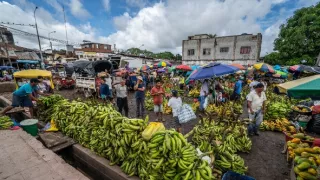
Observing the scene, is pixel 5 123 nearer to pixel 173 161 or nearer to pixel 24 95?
pixel 24 95

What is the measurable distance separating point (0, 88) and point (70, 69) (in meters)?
6.33

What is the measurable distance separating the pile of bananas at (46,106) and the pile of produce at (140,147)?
2.66 meters

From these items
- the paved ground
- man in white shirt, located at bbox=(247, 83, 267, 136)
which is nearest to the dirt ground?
man in white shirt, located at bbox=(247, 83, 267, 136)

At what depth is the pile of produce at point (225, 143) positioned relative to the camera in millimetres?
3527

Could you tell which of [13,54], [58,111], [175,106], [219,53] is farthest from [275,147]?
[13,54]

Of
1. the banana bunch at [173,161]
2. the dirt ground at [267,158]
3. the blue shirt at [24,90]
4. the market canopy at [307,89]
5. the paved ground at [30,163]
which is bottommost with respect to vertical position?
the dirt ground at [267,158]

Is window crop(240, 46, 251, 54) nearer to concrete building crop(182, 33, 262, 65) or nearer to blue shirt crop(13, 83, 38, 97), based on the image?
concrete building crop(182, 33, 262, 65)

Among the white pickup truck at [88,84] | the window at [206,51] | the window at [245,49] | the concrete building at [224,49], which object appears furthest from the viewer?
the window at [206,51]

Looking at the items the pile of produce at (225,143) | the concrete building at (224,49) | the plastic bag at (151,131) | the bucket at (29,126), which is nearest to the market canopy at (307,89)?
the pile of produce at (225,143)

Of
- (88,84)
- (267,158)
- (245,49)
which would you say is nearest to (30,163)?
(267,158)

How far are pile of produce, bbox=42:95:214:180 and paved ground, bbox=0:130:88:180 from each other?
820 millimetres

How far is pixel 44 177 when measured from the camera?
131 inches

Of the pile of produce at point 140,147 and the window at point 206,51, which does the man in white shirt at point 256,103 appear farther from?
the window at point 206,51

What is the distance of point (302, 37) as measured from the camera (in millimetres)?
19172
